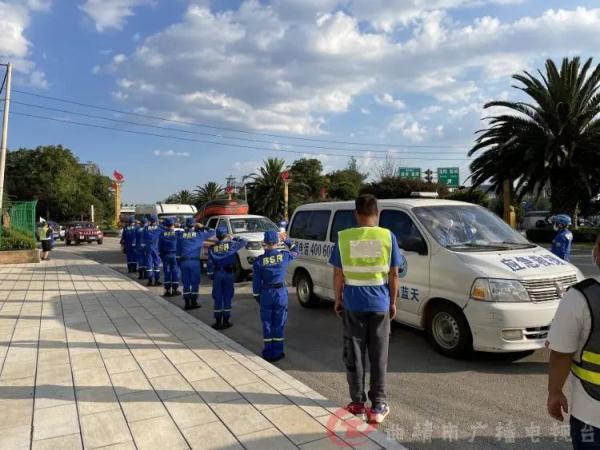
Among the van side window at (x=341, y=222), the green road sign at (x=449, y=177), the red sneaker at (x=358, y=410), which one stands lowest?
the red sneaker at (x=358, y=410)

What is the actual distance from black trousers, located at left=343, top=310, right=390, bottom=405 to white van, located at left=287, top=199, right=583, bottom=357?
1.73 metres

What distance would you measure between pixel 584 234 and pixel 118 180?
168ft

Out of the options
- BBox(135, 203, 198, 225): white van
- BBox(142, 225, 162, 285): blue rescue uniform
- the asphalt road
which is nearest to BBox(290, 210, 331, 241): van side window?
the asphalt road

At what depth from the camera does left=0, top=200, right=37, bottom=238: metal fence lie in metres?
19.8

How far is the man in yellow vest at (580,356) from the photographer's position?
2.13 meters

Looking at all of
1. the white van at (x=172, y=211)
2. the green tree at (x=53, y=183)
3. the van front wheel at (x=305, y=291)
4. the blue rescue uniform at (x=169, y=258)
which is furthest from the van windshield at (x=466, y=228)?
the green tree at (x=53, y=183)

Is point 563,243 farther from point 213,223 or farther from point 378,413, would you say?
point 213,223

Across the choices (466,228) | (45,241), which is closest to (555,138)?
(466,228)

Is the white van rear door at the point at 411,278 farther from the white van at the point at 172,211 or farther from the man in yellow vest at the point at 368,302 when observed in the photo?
the white van at the point at 172,211

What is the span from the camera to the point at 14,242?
17844 mm

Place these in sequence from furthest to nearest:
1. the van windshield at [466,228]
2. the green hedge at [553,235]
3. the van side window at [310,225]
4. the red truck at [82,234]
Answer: the red truck at [82,234] → the green hedge at [553,235] → the van side window at [310,225] → the van windshield at [466,228]

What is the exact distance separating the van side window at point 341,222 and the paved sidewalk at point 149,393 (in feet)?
8.52

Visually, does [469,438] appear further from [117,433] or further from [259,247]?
[259,247]

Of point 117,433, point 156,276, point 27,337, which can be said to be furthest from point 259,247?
point 117,433
